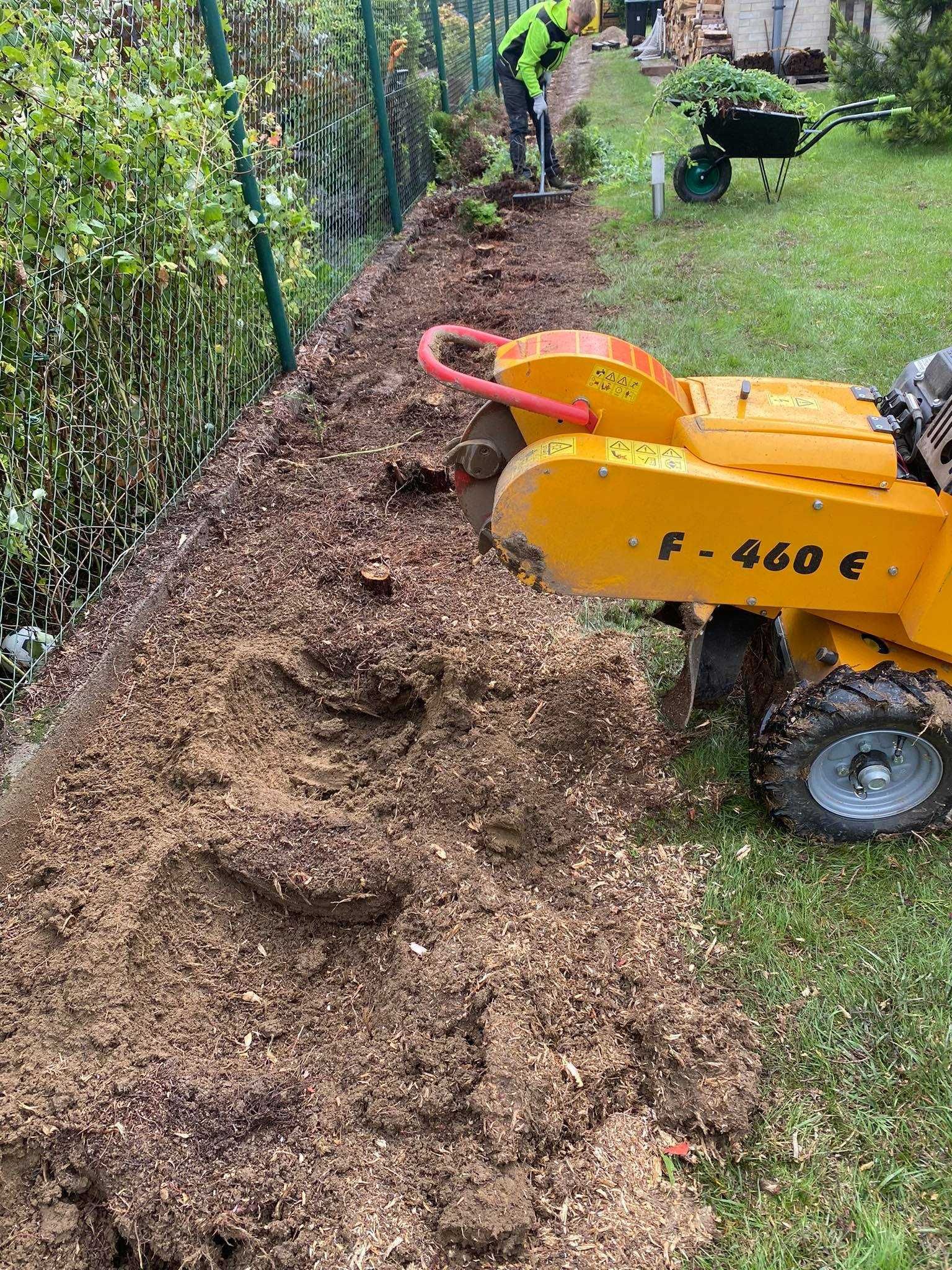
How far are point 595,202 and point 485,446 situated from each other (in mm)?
8605

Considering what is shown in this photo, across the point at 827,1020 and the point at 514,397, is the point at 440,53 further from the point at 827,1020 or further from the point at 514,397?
the point at 827,1020

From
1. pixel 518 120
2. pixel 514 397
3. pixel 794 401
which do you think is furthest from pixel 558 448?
pixel 518 120

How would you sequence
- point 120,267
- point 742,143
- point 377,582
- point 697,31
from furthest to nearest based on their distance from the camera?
point 697,31, point 742,143, point 377,582, point 120,267

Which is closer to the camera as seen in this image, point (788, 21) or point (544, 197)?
point (544, 197)

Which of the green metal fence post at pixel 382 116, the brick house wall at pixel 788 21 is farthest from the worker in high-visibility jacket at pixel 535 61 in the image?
the brick house wall at pixel 788 21

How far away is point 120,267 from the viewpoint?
3404mm

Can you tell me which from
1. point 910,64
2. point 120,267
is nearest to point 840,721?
point 120,267

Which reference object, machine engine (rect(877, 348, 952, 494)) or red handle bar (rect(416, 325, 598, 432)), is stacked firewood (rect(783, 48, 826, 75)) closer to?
machine engine (rect(877, 348, 952, 494))

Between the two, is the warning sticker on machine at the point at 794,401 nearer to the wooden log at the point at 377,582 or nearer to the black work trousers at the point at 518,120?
the wooden log at the point at 377,582

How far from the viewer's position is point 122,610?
11.4 feet

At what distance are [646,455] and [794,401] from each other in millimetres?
515

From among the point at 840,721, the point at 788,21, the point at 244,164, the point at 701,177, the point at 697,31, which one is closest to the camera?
the point at 840,721

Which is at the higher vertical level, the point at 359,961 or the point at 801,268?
the point at 801,268

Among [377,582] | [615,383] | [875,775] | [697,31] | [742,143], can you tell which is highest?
[697,31]
